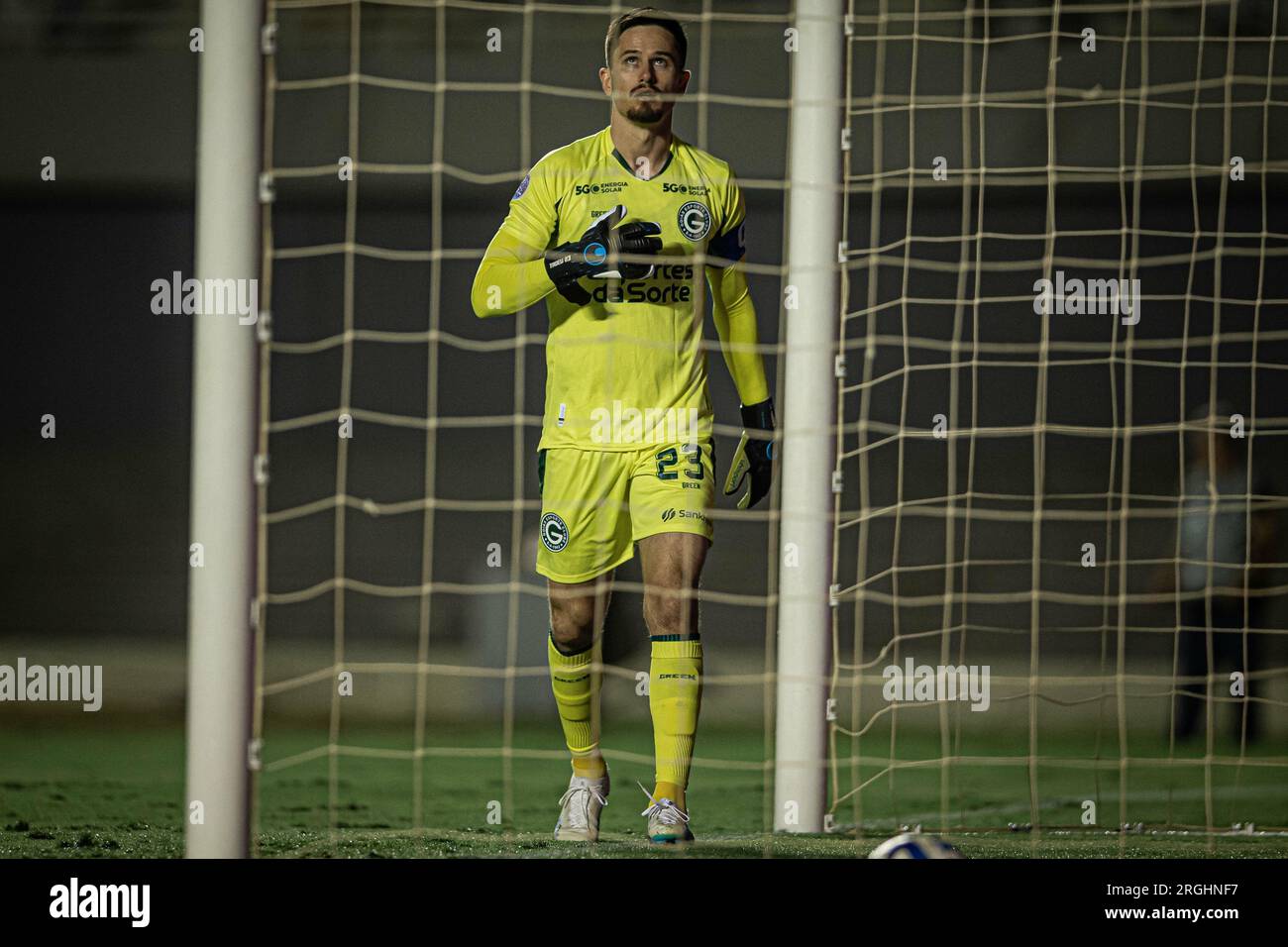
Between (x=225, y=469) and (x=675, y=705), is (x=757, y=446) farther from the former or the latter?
(x=225, y=469)

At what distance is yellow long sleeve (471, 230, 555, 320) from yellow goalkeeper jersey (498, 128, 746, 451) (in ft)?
0.12

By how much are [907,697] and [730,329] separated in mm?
2893

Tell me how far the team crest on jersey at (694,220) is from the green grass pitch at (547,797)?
4.91 ft

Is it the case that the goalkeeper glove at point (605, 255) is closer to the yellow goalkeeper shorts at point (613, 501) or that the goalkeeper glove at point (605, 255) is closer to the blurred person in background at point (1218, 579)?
the yellow goalkeeper shorts at point (613, 501)

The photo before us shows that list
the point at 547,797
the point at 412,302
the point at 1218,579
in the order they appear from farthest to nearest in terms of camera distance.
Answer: the point at 412,302 → the point at 1218,579 → the point at 547,797

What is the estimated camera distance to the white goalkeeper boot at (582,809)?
3.80 meters

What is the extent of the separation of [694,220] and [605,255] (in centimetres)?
32

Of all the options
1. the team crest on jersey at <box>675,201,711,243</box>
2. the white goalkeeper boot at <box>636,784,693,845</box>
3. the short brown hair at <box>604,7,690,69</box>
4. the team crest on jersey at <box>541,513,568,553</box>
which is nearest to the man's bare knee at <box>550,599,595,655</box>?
the team crest on jersey at <box>541,513,568,553</box>

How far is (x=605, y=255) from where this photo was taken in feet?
11.8

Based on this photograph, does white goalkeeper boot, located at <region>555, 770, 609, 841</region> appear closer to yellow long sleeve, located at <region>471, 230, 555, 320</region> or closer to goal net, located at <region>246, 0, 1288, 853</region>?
yellow long sleeve, located at <region>471, 230, 555, 320</region>

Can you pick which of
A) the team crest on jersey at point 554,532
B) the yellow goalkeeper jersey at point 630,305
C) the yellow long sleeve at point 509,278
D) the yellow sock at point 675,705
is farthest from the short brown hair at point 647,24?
the yellow sock at point 675,705

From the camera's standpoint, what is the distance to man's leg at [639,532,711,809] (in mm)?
3650

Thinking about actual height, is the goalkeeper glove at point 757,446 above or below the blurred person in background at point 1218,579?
above

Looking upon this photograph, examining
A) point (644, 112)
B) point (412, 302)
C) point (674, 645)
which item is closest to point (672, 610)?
point (674, 645)
